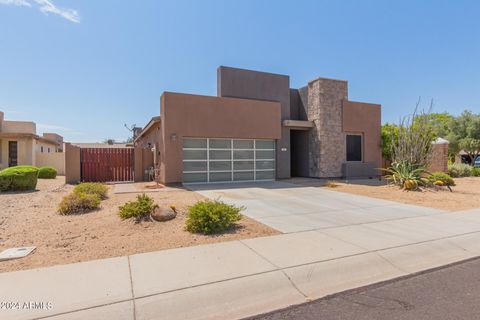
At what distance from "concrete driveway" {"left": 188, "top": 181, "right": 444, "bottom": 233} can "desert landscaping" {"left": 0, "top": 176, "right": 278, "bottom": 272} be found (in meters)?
0.86

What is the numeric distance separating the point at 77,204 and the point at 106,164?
375 inches

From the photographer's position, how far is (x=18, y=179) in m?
12.5

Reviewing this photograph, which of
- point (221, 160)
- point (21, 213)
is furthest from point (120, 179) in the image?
point (21, 213)

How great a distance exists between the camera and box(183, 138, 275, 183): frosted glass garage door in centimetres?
1484

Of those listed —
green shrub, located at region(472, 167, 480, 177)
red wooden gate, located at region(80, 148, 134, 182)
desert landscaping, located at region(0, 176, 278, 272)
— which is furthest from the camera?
green shrub, located at region(472, 167, 480, 177)

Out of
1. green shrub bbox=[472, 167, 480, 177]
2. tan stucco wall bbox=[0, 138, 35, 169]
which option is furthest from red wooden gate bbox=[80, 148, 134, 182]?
green shrub bbox=[472, 167, 480, 177]

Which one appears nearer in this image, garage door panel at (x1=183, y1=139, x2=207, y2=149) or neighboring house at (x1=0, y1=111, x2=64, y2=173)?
garage door panel at (x1=183, y1=139, x2=207, y2=149)

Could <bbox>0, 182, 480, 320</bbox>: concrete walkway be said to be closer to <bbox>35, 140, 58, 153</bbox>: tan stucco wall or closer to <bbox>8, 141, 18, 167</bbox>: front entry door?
<bbox>8, 141, 18, 167</bbox>: front entry door

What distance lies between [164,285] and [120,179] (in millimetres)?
14807

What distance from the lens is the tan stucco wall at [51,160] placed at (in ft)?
80.7

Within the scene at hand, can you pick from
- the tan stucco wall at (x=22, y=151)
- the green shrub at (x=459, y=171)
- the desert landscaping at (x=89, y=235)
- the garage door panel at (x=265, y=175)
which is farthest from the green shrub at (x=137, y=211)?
the green shrub at (x=459, y=171)

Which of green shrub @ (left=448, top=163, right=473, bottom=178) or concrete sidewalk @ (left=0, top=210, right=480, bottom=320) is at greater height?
green shrub @ (left=448, top=163, right=473, bottom=178)

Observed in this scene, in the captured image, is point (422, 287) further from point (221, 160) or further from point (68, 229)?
point (221, 160)

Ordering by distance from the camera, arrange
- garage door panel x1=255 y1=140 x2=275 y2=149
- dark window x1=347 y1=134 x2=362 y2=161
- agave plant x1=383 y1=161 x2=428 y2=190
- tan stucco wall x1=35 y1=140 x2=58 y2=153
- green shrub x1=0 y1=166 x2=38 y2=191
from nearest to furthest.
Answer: green shrub x1=0 y1=166 x2=38 y2=191, agave plant x1=383 y1=161 x2=428 y2=190, garage door panel x1=255 y1=140 x2=275 y2=149, dark window x1=347 y1=134 x2=362 y2=161, tan stucco wall x1=35 y1=140 x2=58 y2=153
